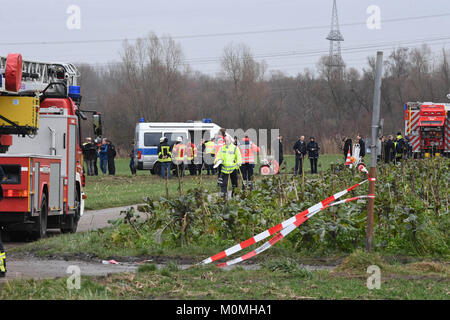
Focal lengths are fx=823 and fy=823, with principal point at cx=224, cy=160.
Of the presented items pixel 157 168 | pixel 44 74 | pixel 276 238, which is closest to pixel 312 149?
pixel 157 168

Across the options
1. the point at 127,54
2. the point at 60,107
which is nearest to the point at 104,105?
the point at 127,54

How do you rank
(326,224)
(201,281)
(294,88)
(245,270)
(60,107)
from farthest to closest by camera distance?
(294,88), (60,107), (326,224), (245,270), (201,281)

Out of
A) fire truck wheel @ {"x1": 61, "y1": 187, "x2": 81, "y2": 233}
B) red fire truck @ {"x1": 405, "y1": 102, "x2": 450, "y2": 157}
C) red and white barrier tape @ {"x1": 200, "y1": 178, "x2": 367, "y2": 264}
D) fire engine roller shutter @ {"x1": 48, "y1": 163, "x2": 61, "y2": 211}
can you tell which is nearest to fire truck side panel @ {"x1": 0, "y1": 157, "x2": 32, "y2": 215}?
fire engine roller shutter @ {"x1": 48, "y1": 163, "x2": 61, "y2": 211}

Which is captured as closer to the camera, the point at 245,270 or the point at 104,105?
the point at 245,270

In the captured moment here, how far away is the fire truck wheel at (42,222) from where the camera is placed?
1471 cm

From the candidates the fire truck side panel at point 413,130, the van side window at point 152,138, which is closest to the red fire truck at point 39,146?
the van side window at point 152,138

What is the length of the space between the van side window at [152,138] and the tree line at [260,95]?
1104 inches

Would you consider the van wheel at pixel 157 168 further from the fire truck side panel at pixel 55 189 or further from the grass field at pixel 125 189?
the fire truck side panel at pixel 55 189

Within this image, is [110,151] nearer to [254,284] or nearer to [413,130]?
[413,130]

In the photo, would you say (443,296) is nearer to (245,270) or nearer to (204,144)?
(245,270)

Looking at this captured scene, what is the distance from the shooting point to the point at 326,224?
12.0m

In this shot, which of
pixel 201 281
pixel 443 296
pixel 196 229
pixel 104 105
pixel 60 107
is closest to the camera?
pixel 443 296

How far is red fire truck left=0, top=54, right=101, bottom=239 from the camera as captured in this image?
43.1ft

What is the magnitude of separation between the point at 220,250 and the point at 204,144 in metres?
24.3
